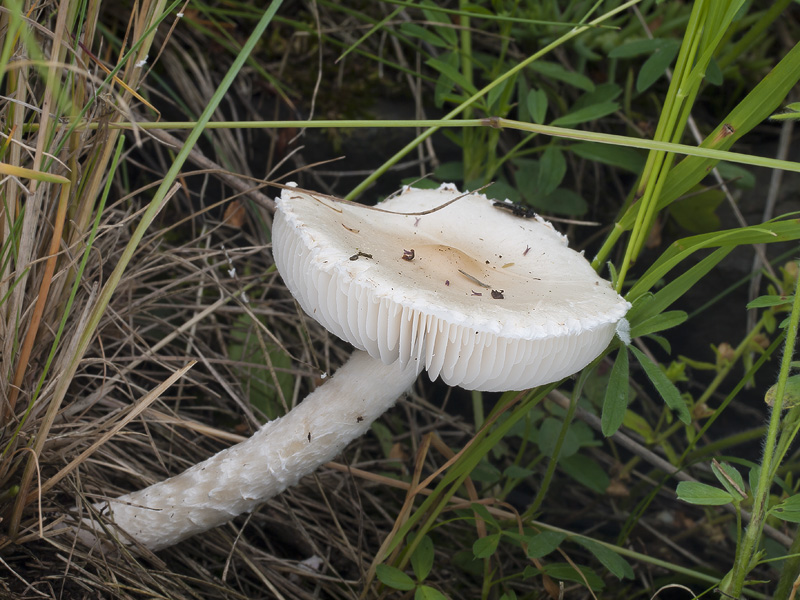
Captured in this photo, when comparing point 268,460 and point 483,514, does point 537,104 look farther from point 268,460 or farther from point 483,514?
point 268,460

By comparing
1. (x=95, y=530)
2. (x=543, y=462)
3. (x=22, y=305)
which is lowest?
(x=543, y=462)

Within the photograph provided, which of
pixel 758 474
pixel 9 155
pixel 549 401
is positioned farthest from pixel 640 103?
pixel 9 155

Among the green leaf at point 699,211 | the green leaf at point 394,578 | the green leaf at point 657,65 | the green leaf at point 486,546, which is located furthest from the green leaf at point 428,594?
Result: the green leaf at point 699,211

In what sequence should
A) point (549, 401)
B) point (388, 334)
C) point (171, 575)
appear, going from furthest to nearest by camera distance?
point (549, 401), point (171, 575), point (388, 334)

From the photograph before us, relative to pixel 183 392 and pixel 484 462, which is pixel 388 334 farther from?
pixel 183 392

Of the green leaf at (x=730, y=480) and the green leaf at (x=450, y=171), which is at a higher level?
the green leaf at (x=450, y=171)

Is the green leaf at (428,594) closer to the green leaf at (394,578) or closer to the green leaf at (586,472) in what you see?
the green leaf at (394,578)

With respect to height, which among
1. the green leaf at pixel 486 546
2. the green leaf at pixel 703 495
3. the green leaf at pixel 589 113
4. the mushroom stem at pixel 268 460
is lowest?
the green leaf at pixel 486 546
